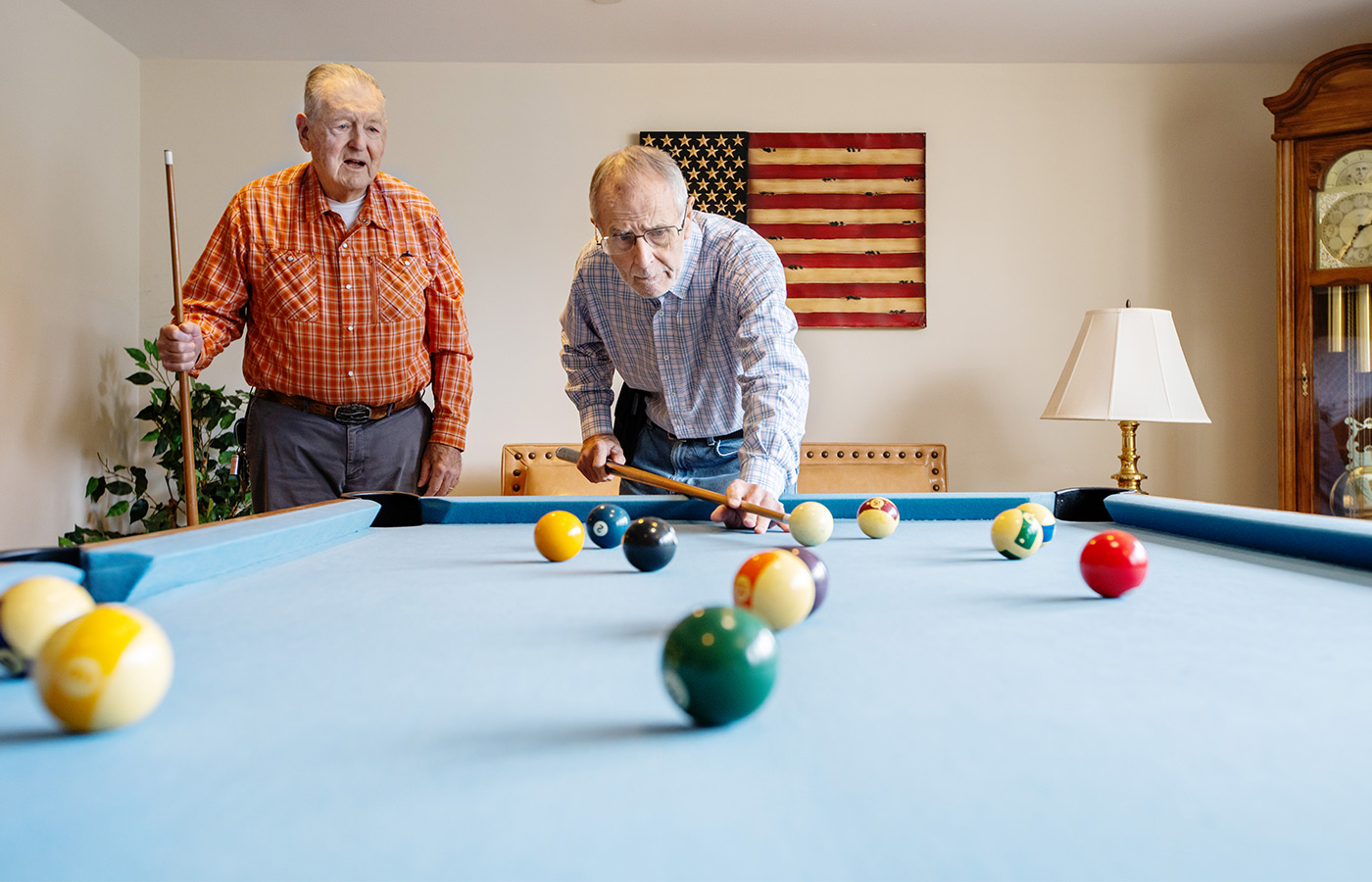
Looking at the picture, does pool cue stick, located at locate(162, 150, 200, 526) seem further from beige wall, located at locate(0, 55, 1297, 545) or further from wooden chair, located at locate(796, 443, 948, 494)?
wooden chair, located at locate(796, 443, 948, 494)

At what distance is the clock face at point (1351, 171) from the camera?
11.2ft

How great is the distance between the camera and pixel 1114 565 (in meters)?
1.00

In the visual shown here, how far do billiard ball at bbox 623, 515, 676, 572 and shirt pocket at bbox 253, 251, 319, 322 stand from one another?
1509mm

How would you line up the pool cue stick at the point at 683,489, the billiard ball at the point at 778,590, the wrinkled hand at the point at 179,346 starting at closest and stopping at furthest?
the billiard ball at the point at 778,590
the pool cue stick at the point at 683,489
the wrinkled hand at the point at 179,346

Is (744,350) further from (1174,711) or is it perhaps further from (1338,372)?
(1338,372)

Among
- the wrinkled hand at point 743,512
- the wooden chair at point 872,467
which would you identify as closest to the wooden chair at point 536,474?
the wooden chair at point 872,467

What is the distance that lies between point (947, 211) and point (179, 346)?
3.24m

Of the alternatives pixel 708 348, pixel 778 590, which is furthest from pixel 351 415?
pixel 778 590

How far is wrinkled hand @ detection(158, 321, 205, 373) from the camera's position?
2.12m

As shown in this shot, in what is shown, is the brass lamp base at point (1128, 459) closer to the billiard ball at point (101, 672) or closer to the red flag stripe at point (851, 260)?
the red flag stripe at point (851, 260)

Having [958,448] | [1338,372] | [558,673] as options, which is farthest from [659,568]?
[1338,372]

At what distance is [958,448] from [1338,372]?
4.89 feet

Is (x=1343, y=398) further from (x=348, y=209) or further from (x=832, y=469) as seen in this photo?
(x=348, y=209)

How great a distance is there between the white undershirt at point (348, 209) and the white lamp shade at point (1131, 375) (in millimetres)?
2632
